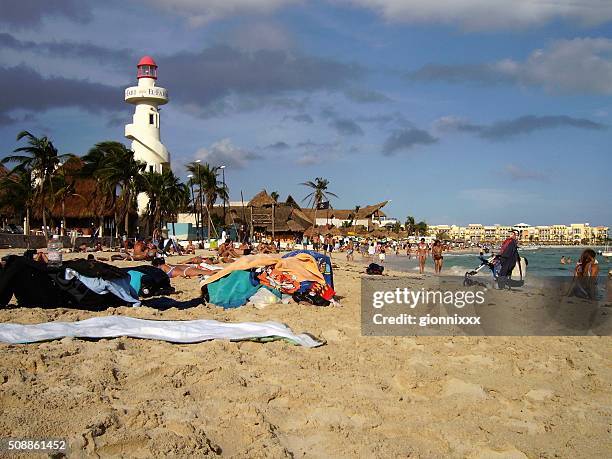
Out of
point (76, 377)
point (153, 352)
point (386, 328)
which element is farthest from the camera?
point (386, 328)

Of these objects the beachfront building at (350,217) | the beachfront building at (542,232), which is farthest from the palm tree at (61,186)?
the beachfront building at (542,232)

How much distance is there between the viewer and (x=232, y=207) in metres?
56.0

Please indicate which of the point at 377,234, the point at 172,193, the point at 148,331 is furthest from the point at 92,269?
the point at 377,234

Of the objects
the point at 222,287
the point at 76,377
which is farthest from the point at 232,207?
the point at 76,377

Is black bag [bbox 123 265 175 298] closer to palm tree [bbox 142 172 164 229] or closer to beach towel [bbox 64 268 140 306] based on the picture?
beach towel [bbox 64 268 140 306]

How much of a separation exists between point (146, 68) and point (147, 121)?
185 inches

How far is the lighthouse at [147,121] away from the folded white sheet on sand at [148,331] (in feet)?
117

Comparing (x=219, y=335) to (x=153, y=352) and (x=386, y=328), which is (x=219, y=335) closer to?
(x=153, y=352)

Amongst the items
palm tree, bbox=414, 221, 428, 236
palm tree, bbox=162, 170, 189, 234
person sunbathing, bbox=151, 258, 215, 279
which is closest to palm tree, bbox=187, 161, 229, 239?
palm tree, bbox=162, 170, 189, 234

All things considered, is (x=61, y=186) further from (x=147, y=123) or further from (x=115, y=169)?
(x=147, y=123)

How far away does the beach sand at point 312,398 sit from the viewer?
10.6 feet

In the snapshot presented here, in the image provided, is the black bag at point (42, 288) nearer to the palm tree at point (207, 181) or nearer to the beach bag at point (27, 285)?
the beach bag at point (27, 285)

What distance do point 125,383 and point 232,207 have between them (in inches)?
2062

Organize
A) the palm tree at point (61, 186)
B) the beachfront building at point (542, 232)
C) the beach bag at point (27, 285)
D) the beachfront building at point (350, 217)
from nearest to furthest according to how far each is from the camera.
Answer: the beach bag at point (27, 285), the palm tree at point (61, 186), the beachfront building at point (350, 217), the beachfront building at point (542, 232)
